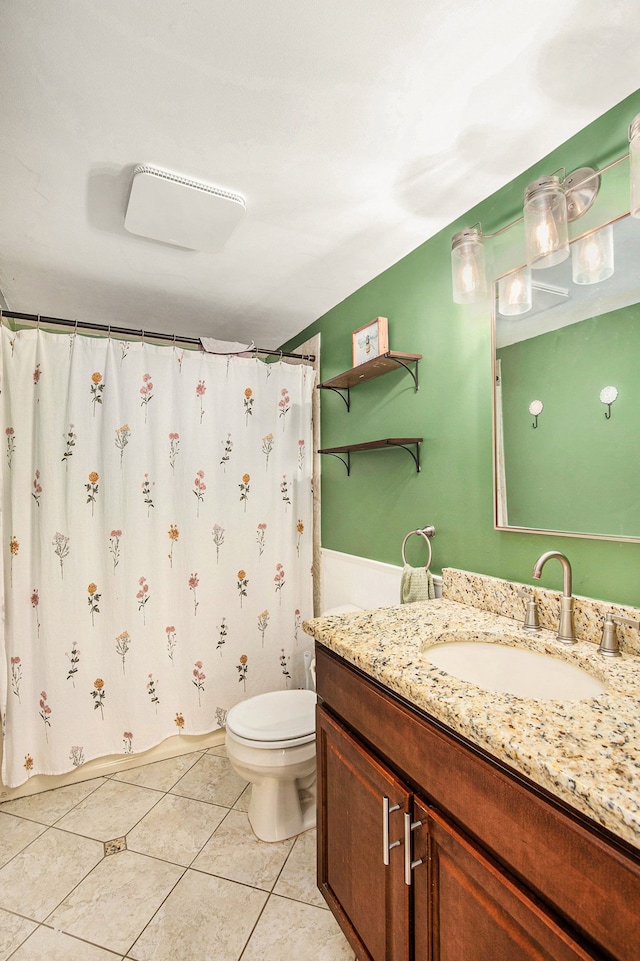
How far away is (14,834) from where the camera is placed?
5.82 feet

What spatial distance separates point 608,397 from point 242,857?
1.91 meters

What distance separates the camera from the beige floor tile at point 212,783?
6.46 ft

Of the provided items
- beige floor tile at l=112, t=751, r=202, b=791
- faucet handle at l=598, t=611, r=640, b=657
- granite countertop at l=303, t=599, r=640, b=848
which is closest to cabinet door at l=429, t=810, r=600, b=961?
granite countertop at l=303, t=599, r=640, b=848

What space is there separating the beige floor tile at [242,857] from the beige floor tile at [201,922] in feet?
0.12

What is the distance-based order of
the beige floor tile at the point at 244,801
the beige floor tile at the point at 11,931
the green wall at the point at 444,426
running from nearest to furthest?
the green wall at the point at 444,426
the beige floor tile at the point at 11,931
the beige floor tile at the point at 244,801

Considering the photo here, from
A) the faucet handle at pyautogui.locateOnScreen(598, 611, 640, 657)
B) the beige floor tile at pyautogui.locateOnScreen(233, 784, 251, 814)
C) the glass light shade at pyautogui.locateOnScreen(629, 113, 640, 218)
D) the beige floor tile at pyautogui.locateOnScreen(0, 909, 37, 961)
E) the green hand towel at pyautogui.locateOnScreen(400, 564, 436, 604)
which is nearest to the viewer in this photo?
the glass light shade at pyautogui.locateOnScreen(629, 113, 640, 218)

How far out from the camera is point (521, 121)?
1193 mm

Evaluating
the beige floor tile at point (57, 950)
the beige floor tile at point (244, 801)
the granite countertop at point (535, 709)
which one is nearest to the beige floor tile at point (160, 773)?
the beige floor tile at point (244, 801)

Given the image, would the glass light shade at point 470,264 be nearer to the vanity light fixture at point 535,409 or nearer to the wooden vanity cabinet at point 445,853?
the vanity light fixture at point 535,409

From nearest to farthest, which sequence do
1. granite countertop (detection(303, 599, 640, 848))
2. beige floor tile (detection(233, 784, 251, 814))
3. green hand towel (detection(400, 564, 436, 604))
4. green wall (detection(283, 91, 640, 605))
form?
1. granite countertop (detection(303, 599, 640, 848))
2. green wall (detection(283, 91, 640, 605))
3. green hand towel (detection(400, 564, 436, 604))
4. beige floor tile (detection(233, 784, 251, 814))

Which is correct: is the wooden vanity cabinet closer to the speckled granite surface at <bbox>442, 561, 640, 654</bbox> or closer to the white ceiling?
the speckled granite surface at <bbox>442, 561, 640, 654</bbox>

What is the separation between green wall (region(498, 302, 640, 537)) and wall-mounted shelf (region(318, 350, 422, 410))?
0.42 meters

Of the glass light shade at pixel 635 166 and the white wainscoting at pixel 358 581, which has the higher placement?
the glass light shade at pixel 635 166

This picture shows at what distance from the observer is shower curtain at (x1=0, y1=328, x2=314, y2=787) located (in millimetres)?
2006
